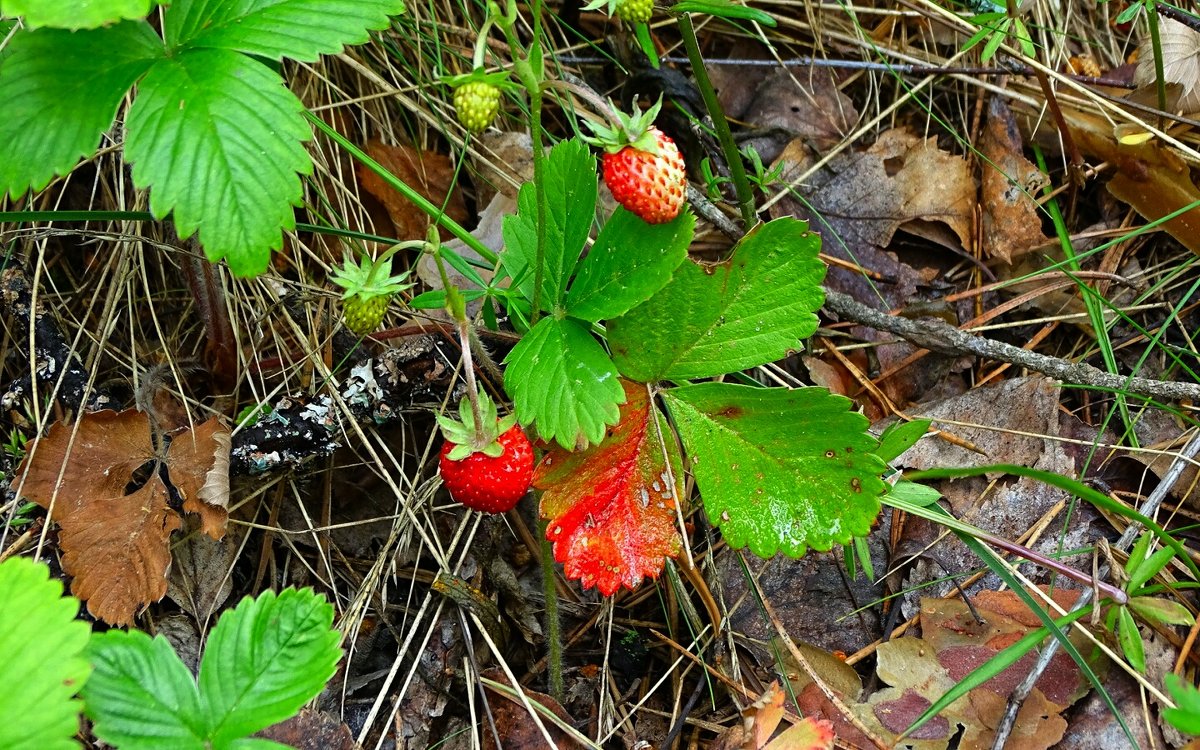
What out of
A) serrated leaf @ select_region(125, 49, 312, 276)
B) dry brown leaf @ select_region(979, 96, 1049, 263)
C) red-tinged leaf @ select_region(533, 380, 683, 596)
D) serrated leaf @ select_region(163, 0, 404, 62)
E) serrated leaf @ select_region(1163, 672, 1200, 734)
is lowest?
serrated leaf @ select_region(1163, 672, 1200, 734)

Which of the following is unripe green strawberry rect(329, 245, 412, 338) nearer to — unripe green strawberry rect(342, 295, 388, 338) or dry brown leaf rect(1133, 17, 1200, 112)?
unripe green strawberry rect(342, 295, 388, 338)

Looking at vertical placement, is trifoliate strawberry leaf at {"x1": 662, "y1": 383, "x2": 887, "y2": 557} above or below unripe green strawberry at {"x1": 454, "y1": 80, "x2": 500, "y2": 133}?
below

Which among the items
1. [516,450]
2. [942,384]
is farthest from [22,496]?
[942,384]

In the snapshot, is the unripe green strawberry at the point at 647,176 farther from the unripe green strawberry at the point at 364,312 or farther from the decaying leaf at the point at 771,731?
the decaying leaf at the point at 771,731

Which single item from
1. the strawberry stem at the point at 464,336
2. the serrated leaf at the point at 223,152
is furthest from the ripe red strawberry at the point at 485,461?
the serrated leaf at the point at 223,152

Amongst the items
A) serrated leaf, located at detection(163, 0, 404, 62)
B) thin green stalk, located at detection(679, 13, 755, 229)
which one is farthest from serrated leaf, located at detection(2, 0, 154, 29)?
thin green stalk, located at detection(679, 13, 755, 229)

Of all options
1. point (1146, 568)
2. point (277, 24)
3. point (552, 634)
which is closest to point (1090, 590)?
point (1146, 568)
